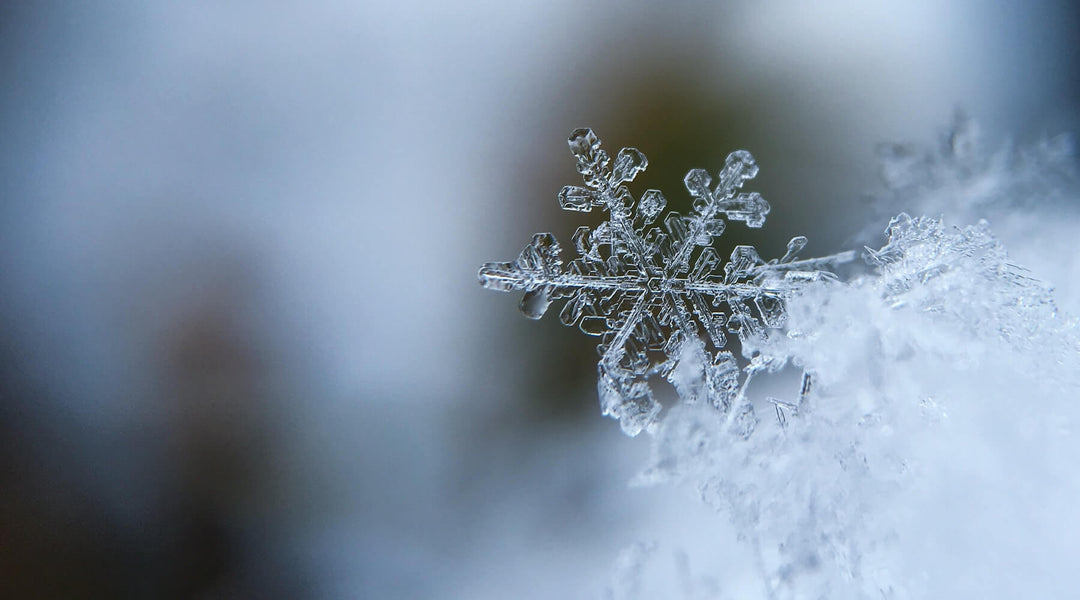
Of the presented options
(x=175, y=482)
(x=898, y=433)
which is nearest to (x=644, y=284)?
(x=898, y=433)

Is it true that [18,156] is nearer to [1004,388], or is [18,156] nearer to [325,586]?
[325,586]

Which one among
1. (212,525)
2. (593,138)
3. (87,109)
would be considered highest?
(593,138)

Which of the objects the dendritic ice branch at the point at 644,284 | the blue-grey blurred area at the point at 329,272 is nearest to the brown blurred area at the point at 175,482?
the blue-grey blurred area at the point at 329,272

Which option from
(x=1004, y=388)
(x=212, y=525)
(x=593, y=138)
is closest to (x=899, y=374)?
(x=1004, y=388)

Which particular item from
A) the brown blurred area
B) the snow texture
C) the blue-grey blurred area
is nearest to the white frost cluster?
the snow texture

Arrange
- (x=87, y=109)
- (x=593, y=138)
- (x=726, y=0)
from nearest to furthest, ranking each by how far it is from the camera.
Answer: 1. (x=593, y=138)
2. (x=87, y=109)
3. (x=726, y=0)

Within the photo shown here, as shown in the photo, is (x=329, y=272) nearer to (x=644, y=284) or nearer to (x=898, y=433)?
(x=644, y=284)
